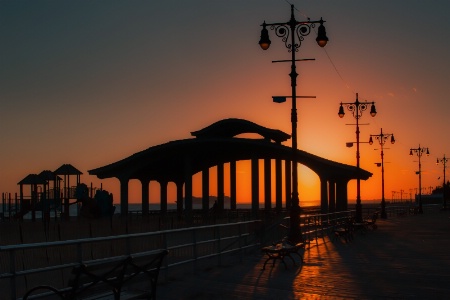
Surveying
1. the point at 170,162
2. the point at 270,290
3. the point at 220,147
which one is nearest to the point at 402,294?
the point at 270,290

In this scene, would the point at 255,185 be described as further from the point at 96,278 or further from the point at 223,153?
the point at 96,278

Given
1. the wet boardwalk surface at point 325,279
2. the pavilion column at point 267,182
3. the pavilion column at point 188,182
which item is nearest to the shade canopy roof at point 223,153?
the pavilion column at point 188,182

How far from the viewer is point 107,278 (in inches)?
379

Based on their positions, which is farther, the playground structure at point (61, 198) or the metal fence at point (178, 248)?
the playground structure at point (61, 198)

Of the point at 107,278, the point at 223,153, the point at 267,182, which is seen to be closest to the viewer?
the point at 107,278

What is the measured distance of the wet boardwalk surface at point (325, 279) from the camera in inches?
466

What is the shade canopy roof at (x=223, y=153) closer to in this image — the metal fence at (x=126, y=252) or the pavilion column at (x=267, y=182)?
the pavilion column at (x=267, y=182)

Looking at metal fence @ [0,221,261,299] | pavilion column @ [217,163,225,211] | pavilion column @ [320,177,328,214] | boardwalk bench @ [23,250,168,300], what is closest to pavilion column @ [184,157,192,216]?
pavilion column @ [217,163,225,211]

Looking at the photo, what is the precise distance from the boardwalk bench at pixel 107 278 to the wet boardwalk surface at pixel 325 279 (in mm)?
1016

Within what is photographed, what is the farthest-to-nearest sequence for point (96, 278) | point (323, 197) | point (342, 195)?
point (342, 195), point (323, 197), point (96, 278)

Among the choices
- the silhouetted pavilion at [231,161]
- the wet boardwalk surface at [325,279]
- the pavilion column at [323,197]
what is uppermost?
the silhouetted pavilion at [231,161]

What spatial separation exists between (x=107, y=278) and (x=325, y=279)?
610 centimetres

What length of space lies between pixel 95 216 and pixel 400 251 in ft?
124

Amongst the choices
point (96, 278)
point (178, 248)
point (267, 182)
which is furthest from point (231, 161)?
point (96, 278)
